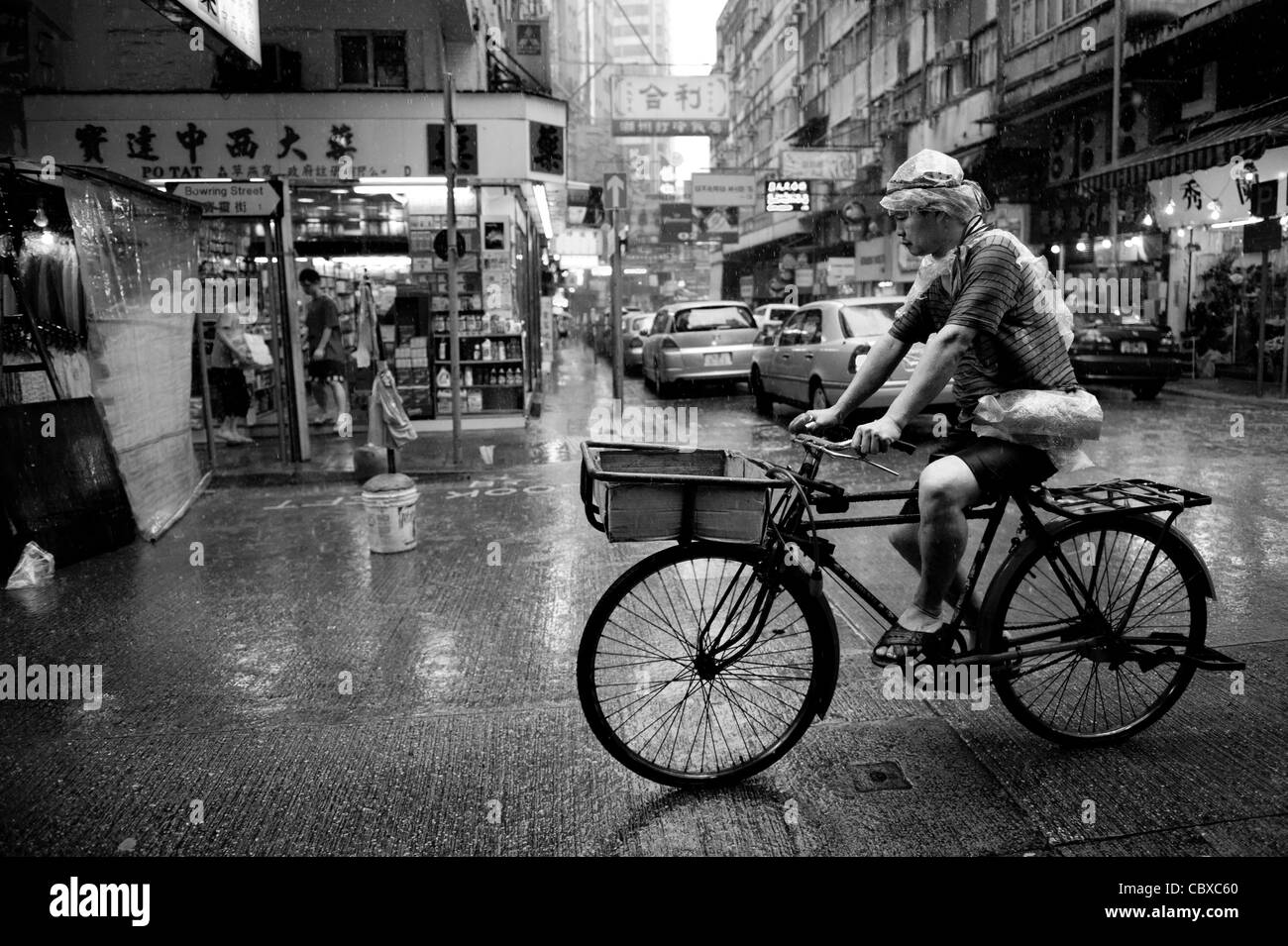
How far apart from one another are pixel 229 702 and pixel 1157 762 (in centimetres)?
355

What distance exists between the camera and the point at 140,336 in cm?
753

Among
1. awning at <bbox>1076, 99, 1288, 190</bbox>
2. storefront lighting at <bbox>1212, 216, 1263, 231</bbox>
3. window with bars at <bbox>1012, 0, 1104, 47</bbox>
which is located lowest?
storefront lighting at <bbox>1212, 216, 1263, 231</bbox>

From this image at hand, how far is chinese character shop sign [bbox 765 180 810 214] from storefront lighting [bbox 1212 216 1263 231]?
13.3 meters

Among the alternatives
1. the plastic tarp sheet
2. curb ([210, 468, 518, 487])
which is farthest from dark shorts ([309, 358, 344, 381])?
the plastic tarp sheet

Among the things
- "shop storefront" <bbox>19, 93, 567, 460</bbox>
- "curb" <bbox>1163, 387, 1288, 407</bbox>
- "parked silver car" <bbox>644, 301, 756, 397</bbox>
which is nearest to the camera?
"shop storefront" <bbox>19, 93, 567, 460</bbox>

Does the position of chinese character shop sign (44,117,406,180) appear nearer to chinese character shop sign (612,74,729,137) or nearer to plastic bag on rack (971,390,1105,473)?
plastic bag on rack (971,390,1105,473)

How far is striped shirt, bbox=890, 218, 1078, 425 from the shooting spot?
3.27m

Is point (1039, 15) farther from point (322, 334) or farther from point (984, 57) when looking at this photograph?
point (322, 334)

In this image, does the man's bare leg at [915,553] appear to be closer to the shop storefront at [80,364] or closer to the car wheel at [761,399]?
the shop storefront at [80,364]

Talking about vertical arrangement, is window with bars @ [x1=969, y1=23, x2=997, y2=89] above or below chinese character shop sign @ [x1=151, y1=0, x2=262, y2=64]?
above

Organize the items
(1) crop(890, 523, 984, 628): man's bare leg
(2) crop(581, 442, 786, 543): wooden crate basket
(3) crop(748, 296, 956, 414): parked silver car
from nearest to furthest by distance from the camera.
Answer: (2) crop(581, 442, 786, 543): wooden crate basket
(1) crop(890, 523, 984, 628): man's bare leg
(3) crop(748, 296, 956, 414): parked silver car

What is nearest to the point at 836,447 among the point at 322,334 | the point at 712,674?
the point at 712,674

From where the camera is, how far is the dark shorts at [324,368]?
12906mm

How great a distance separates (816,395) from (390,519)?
7098mm
